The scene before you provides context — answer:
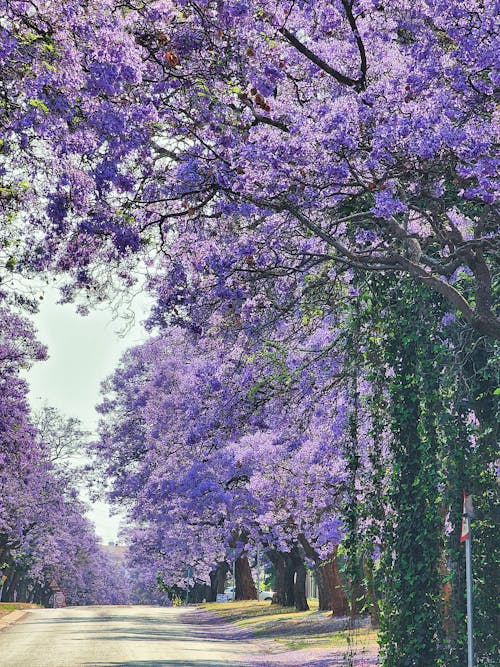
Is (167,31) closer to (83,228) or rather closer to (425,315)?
(83,228)

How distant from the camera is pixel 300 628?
30891 mm

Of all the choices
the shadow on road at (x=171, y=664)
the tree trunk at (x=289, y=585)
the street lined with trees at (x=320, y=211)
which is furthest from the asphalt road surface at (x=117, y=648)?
the tree trunk at (x=289, y=585)

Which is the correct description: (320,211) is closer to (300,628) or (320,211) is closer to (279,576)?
(300,628)

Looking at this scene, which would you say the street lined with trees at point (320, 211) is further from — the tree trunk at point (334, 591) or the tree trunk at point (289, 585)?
the tree trunk at point (289, 585)

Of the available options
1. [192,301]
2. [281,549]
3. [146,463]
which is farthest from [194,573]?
[192,301]

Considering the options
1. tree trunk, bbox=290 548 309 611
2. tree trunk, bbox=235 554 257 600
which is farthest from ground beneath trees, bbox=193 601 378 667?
tree trunk, bbox=235 554 257 600

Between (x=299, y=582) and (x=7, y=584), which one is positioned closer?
(x=299, y=582)

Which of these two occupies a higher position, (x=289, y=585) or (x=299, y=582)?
(x=299, y=582)

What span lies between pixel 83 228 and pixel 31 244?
4.72 ft

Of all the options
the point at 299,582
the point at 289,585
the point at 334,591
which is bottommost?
the point at 334,591

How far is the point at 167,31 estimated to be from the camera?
1110 centimetres

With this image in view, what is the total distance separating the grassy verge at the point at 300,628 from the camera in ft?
77.7

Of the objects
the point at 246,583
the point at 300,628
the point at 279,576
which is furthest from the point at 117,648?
the point at 246,583

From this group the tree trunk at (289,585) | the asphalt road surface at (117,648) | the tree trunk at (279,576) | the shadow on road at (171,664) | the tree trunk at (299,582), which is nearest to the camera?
the shadow on road at (171,664)
